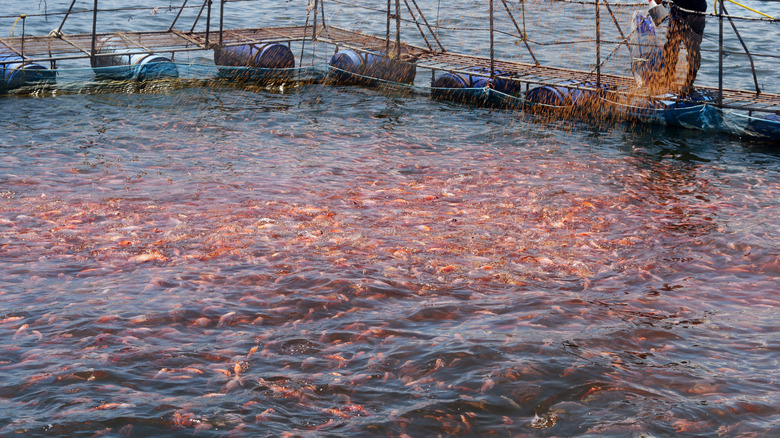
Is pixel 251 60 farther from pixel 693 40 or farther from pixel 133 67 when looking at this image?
pixel 693 40

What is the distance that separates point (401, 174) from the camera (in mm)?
14727

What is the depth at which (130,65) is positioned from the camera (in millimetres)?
21312

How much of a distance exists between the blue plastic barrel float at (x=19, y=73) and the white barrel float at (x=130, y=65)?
137cm

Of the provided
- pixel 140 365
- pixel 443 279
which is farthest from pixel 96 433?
pixel 443 279

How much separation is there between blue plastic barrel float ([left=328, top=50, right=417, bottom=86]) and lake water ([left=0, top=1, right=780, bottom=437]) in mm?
5229

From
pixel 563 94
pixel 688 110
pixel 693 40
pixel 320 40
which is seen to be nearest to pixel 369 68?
pixel 320 40

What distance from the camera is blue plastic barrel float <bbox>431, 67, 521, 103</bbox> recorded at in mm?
20500

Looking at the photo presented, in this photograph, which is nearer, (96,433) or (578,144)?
(96,433)

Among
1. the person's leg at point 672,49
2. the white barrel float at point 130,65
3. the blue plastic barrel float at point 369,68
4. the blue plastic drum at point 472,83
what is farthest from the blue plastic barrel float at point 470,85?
the white barrel float at point 130,65

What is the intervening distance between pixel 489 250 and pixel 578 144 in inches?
301

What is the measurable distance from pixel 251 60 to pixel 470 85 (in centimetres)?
706

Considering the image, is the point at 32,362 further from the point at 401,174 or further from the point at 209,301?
the point at 401,174

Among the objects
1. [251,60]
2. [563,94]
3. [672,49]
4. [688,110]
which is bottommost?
[688,110]

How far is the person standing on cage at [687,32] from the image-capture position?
692 inches
